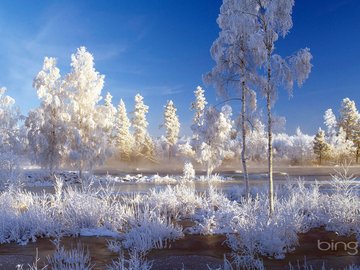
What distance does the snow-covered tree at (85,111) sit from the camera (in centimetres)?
3341

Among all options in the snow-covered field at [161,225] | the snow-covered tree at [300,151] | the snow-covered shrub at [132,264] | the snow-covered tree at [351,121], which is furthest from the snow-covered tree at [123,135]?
the snow-covered shrub at [132,264]

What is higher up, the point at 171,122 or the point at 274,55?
the point at 171,122

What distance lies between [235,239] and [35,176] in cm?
3567

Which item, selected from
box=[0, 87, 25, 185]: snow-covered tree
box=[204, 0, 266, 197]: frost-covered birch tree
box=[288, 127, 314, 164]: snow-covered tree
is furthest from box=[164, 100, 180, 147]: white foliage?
box=[204, 0, 266, 197]: frost-covered birch tree

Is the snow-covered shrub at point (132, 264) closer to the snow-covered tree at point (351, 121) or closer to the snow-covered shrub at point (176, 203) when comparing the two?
the snow-covered shrub at point (176, 203)

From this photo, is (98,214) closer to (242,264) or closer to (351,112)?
(242,264)

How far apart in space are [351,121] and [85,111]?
5047 cm

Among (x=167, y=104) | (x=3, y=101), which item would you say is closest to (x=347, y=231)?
(x=3, y=101)

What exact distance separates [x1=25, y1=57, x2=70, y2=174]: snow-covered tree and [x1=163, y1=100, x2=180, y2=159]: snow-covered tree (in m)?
32.4

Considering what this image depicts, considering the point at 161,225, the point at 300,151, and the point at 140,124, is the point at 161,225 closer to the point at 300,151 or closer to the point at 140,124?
the point at 140,124

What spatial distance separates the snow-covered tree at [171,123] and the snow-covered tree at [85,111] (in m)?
31.5

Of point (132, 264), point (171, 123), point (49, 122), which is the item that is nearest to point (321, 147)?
point (171, 123)

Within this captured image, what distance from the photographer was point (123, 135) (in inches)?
2437

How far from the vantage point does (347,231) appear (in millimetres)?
10805
